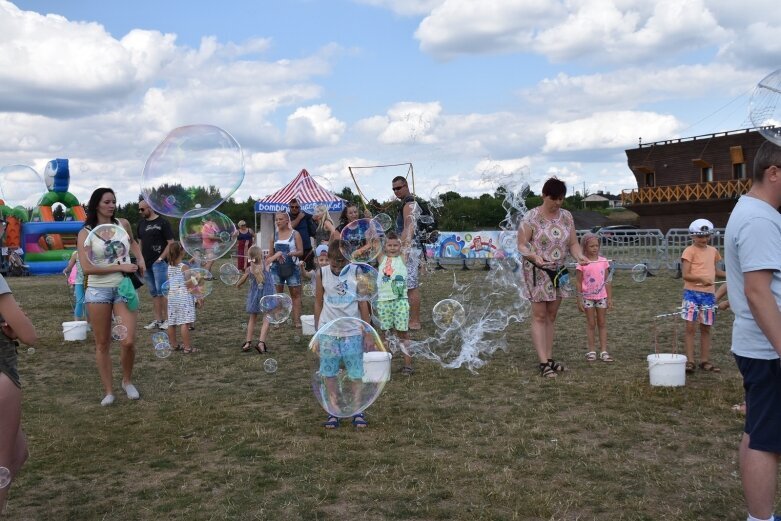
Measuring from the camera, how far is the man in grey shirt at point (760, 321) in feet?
9.59

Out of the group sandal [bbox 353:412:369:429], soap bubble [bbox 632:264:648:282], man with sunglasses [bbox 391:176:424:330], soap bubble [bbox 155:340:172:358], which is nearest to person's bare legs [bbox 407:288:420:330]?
man with sunglasses [bbox 391:176:424:330]

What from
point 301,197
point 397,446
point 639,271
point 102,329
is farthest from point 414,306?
point 301,197

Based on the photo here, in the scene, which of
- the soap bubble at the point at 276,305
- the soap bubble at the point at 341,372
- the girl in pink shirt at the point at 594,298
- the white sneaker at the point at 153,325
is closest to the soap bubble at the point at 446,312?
the girl in pink shirt at the point at 594,298

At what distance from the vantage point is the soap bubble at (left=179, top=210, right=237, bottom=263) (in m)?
8.43

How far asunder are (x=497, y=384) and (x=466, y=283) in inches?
393

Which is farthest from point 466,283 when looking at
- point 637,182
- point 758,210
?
point 637,182

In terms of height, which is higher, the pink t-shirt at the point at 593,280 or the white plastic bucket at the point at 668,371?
the pink t-shirt at the point at 593,280

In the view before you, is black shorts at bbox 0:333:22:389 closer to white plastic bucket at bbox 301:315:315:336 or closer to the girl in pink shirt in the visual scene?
the girl in pink shirt

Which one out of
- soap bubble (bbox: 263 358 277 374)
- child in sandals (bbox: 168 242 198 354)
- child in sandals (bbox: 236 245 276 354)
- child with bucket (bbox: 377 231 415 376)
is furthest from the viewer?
child in sandals (bbox: 168 242 198 354)

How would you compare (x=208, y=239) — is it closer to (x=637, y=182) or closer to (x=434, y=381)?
(x=434, y=381)

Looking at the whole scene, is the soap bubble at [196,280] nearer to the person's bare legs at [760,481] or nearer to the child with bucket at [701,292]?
the child with bucket at [701,292]

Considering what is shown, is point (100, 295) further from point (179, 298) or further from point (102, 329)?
point (179, 298)

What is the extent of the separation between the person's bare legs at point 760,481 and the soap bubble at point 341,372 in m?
2.46

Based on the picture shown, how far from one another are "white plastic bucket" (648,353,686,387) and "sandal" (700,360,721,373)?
2.37 ft
